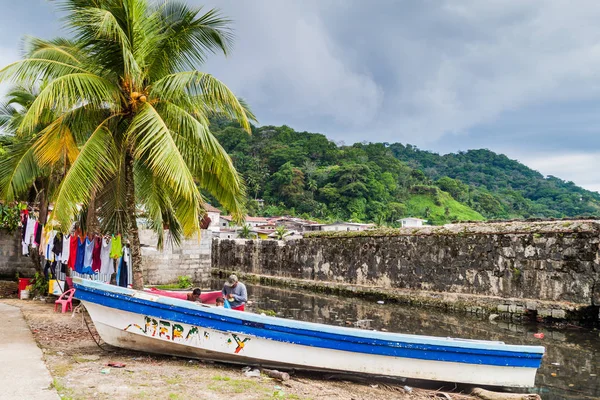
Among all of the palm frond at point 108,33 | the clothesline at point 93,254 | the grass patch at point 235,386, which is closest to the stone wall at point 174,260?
the clothesline at point 93,254

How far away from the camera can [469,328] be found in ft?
34.5

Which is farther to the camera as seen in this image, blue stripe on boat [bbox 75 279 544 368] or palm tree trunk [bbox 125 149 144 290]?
palm tree trunk [bbox 125 149 144 290]

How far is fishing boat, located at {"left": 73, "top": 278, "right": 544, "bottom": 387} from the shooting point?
6.03 m

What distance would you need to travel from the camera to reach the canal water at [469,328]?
22.2 ft

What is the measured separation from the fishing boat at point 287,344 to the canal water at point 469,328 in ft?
3.01

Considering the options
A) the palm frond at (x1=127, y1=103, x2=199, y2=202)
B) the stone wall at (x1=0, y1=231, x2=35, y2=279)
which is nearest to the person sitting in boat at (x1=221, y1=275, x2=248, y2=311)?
the palm frond at (x1=127, y1=103, x2=199, y2=202)

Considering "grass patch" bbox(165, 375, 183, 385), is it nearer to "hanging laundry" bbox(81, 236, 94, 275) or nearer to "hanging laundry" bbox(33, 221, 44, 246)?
"hanging laundry" bbox(81, 236, 94, 275)

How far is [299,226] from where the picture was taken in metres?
55.7

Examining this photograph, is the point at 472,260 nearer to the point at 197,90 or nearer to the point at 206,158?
the point at 206,158

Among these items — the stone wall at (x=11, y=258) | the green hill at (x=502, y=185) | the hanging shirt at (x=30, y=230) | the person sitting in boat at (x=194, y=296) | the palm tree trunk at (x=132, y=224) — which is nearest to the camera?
the palm tree trunk at (x=132, y=224)

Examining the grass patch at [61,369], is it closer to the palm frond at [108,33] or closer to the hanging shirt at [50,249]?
the palm frond at [108,33]

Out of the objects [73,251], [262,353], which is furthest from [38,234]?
→ [262,353]

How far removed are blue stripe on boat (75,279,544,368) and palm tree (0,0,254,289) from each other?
5.57 ft

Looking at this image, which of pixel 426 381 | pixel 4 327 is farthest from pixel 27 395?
pixel 426 381
